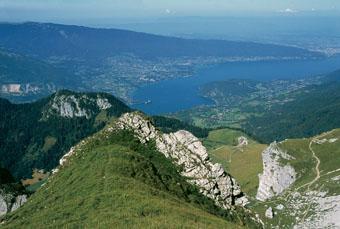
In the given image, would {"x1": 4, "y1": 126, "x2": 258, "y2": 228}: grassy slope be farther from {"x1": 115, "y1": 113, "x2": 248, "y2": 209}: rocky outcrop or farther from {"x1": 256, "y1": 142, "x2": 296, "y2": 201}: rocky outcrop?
{"x1": 256, "y1": 142, "x2": 296, "y2": 201}: rocky outcrop

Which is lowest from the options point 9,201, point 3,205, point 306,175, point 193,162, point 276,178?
point 276,178

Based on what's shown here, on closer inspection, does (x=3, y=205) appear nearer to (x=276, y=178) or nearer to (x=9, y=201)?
(x=9, y=201)

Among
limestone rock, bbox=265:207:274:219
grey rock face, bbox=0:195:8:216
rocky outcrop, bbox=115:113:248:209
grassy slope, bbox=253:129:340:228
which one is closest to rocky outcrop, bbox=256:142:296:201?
grassy slope, bbox=253:129:340:228

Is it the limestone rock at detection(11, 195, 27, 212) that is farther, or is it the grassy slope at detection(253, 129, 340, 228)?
the grassy slope at detection(253, 129, 340, 228)

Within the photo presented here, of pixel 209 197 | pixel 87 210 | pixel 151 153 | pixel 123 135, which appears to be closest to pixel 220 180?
pixel 209 197

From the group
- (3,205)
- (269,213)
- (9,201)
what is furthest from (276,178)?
Answer: (3,205)

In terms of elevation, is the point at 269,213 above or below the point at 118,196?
below

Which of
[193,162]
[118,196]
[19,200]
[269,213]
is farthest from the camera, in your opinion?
[269,213]
